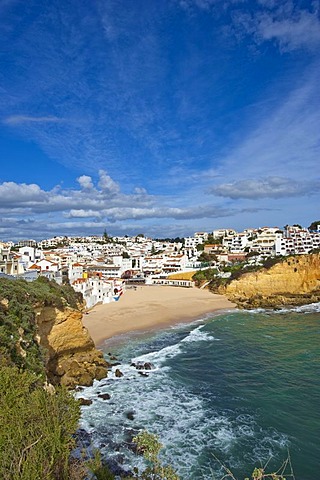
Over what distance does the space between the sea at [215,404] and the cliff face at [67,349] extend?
1.17m

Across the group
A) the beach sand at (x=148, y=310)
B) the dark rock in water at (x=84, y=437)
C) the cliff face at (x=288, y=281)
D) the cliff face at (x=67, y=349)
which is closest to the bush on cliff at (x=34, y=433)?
the dark rock in water at (x=84, y=437)

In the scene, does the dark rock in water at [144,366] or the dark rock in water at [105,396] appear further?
the dark rock in water at [144,366]

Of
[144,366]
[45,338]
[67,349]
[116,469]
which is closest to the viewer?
[116,469]

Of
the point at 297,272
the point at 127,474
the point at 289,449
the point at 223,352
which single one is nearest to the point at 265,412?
the point at 289,449

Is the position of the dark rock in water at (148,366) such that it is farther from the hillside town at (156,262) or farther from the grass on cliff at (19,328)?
the hillside town at (156,262)

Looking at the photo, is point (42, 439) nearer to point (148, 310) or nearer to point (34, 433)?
point (34, 433)

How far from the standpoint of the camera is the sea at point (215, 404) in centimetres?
1338

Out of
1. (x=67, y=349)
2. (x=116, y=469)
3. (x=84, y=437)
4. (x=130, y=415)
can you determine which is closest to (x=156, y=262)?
(x=67, y=349)

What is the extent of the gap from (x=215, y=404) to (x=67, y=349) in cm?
1028

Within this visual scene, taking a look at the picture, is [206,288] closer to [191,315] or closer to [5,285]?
[191,315]

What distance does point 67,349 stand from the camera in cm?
2253

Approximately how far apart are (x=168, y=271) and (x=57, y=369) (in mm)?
57823

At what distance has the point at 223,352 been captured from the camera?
26.4 meters

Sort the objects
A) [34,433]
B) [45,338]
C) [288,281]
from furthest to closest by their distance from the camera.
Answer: [288,281], [45,338], [34,433]
